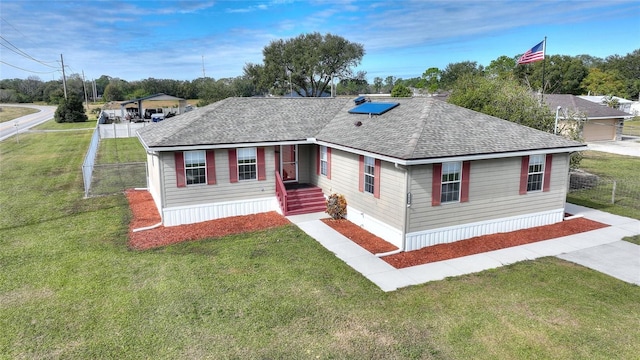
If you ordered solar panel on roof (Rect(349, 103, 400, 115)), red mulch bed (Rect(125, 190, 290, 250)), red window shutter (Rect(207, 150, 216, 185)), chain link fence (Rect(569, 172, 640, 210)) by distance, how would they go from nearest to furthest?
red mulch bed (Rect(125, 190, 290, 250)) < red window shutter (Rect(207, 150, 216, 185)) < solar panel on roof (Rect(349, 103, 400, 115)) < chain link fence (Rect(569, 172, 640, 210))

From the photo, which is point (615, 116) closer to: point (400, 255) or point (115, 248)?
point (400, 255)

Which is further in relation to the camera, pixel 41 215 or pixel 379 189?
pixel 41 215

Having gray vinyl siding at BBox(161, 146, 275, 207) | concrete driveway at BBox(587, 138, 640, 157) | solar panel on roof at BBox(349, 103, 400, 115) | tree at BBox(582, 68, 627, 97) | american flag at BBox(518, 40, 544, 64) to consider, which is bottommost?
concrete driveway at BBox(587, 138, 640, 157)

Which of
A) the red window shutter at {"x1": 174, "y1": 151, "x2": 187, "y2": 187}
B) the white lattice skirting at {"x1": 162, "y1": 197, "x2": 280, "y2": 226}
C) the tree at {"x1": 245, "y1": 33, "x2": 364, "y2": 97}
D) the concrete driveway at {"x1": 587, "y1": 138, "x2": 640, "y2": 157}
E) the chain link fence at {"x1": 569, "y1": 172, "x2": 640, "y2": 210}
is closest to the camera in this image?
the red window shutter at {"x1": 174, "y1": 151, "x2": 187, "y2": 187}

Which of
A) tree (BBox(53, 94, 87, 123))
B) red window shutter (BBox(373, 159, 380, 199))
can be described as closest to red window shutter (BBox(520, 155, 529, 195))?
red window shutter (BBox(373, 159, 380, 199))

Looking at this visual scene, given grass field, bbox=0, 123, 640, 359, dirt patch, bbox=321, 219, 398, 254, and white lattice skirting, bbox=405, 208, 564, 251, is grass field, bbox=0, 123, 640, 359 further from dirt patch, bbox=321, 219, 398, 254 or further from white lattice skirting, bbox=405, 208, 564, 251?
white lattice skirting, bbox=405, 208, 564, 251

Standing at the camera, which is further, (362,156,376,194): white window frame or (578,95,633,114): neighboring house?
(578,95,633,114): neighboring house

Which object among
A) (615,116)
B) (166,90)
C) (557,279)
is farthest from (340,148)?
(166,90)
